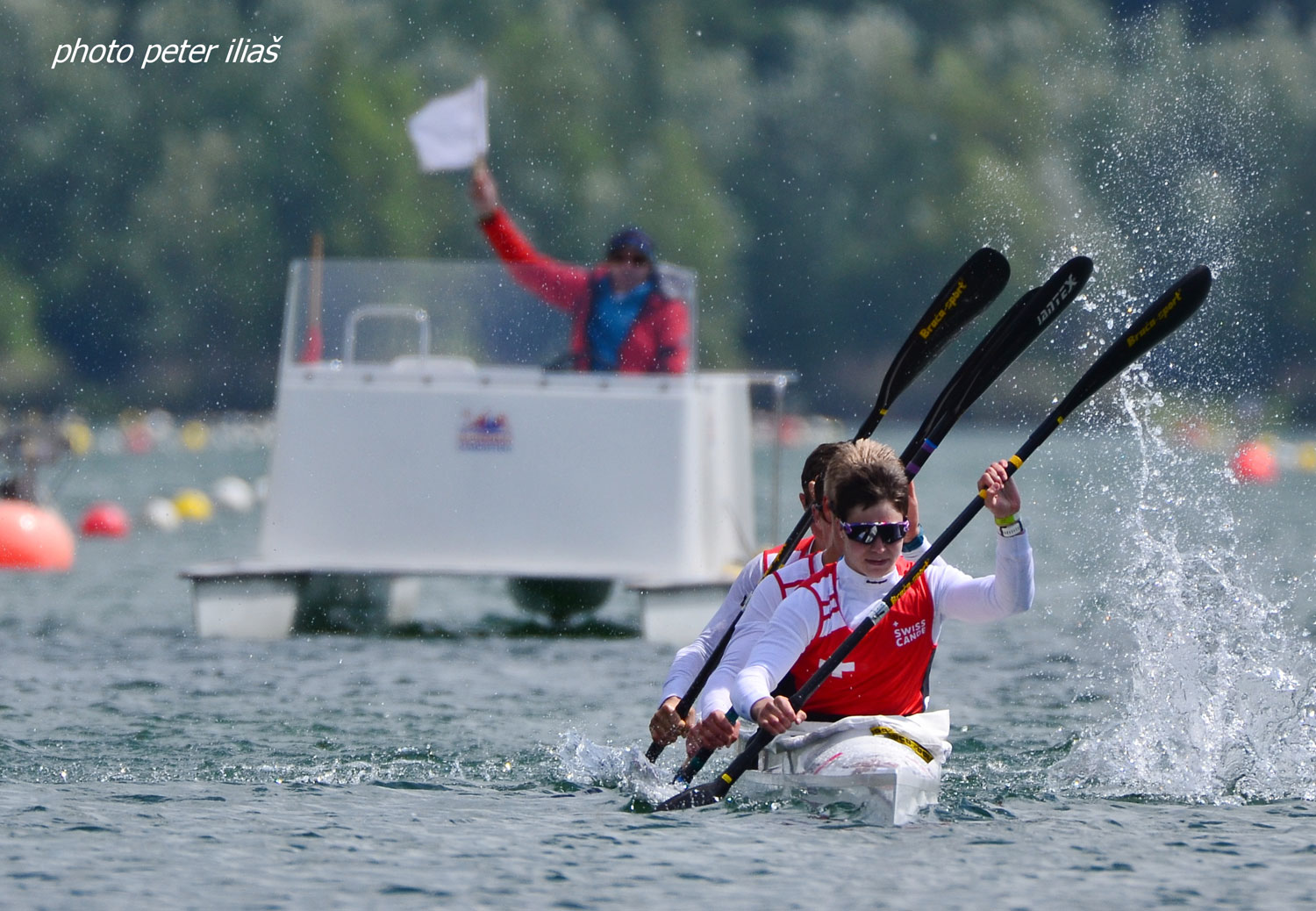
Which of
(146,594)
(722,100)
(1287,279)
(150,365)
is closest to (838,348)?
(722,100)

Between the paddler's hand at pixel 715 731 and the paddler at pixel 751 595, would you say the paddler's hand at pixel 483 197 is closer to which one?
the paddler at pixel 751 595

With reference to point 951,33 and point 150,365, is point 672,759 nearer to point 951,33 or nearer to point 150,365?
point 150,365

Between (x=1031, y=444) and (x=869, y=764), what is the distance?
45.4 inches

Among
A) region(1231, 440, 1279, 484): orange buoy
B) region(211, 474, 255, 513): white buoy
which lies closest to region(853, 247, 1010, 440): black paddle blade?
region(211, 474, 255, 513): white buoy

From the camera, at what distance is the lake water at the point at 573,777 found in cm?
558

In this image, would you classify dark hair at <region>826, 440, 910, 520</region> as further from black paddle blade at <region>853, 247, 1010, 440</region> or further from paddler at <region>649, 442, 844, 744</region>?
black paddle blade at <region>853, 247, 1010, 440</region>

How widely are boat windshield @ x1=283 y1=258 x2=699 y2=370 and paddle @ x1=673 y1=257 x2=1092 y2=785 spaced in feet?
17.3

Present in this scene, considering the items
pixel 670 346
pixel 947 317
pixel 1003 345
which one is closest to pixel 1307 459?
pixel 670 346

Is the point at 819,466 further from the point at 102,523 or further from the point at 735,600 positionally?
the point at 102,523

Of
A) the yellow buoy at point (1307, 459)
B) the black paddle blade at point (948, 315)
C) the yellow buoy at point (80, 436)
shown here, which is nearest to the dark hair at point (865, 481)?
the black paddle blade at point (948, 315)

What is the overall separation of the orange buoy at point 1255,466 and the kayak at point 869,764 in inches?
1111

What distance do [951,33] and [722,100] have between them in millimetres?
8370

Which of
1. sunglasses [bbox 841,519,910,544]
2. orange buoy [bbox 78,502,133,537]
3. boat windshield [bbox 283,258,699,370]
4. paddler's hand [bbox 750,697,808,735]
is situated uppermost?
boat windshield [bbox 283,258,699,370]

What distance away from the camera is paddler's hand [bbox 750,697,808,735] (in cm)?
577
